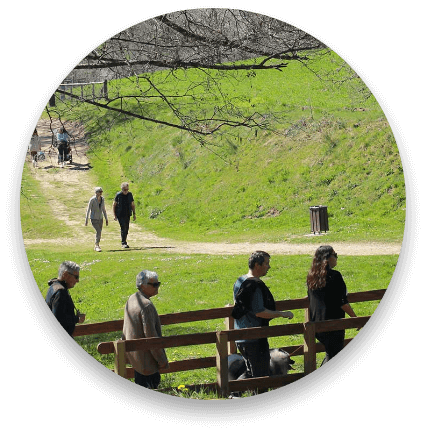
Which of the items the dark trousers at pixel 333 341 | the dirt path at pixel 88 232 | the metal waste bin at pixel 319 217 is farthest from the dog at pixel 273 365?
the metal waste bin at pixel 319 217

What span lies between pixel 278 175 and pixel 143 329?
20.9 meters

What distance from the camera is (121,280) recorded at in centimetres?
1634

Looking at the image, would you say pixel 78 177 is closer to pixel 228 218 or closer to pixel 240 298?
pixel 228 218

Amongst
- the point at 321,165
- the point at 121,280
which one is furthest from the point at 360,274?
the point at 321,165

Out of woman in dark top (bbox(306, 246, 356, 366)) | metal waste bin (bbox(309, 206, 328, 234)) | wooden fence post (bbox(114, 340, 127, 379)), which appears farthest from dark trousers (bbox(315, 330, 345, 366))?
metal waste bin (bbox(309, 206, 328, 234))

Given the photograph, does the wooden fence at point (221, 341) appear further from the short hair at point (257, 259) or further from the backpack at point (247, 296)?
the short hair at point (257, 259)

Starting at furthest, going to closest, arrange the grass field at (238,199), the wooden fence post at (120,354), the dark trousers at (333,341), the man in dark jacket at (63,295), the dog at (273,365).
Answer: the grass field at (238,199)
the dog at (273,365)
the dark trousers at (333,341)
the man in dark jacket at (63,295)
the wooden fence post at (120,354)

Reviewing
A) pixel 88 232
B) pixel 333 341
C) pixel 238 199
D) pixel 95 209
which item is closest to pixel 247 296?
pixel 333 341

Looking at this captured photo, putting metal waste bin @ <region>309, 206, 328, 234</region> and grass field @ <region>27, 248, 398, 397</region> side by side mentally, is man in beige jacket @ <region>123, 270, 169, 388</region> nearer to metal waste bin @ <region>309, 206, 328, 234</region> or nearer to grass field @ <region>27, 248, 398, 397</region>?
grass field @ <region>27, 248, 398, 397</region>

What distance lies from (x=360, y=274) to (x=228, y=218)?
32.4ft

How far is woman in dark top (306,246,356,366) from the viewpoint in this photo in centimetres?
646

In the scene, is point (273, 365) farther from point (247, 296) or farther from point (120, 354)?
point (120, 354)

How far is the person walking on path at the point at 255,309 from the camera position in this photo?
5.97m

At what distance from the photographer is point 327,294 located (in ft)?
21.6
